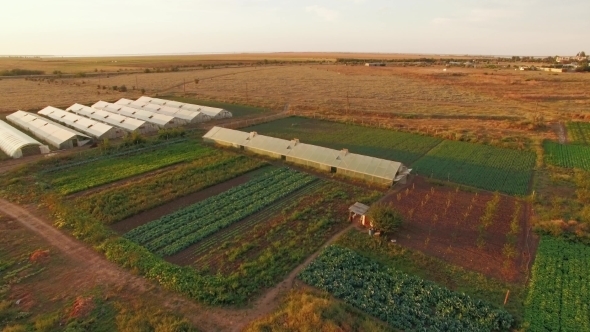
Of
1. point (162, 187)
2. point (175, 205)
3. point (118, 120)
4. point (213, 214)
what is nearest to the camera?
point (213, 214)

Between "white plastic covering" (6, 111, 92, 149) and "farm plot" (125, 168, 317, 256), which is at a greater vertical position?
"white plastic covering" (6, 111, 92, 149)

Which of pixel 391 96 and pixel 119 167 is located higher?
pixel 391 96

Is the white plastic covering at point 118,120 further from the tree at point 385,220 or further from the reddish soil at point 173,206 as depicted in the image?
the tree at point 385,220

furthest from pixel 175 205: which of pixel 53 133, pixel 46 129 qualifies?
pixel 46 129

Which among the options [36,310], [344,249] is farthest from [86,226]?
[344,249]

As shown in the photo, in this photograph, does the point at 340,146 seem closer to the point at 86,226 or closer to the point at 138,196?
the point at 138,196

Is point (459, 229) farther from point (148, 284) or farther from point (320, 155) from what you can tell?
point (148, 284)

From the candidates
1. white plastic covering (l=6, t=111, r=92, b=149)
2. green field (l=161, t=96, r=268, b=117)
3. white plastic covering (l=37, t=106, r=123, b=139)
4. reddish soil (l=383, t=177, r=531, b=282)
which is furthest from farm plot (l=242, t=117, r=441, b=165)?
white plastic covering (l=6, t=111, r=92, b=149)

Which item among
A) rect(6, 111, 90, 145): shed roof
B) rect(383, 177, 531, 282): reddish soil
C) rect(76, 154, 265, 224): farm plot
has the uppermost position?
rect(6, 111, 90, 145): shed roof

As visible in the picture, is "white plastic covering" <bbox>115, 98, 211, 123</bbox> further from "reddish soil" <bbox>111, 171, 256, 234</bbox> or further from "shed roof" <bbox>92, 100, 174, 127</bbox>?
"reddish soil" <bbox>111, 171, 256, 234</bbox>
